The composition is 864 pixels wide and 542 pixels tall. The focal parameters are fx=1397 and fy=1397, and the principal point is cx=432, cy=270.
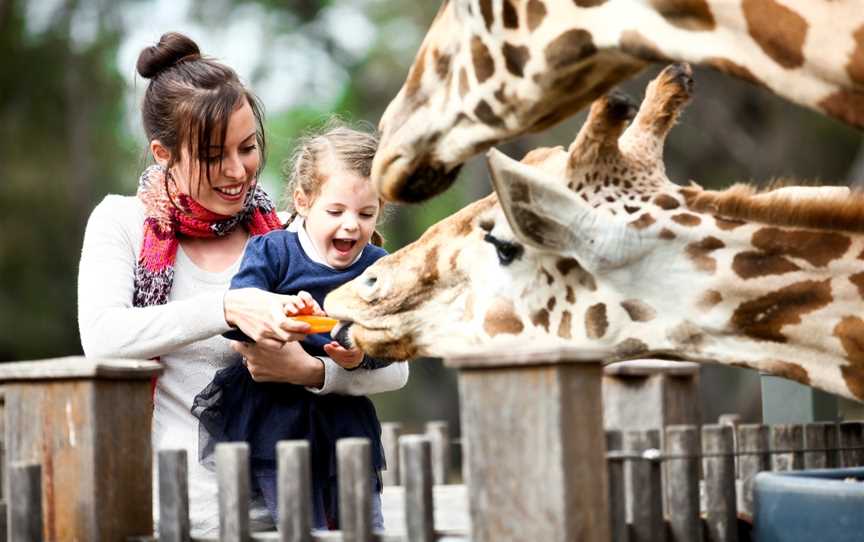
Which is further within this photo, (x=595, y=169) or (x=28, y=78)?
(x=28, y=78)

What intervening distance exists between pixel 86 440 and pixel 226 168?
3.58ft

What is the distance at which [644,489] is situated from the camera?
320cm

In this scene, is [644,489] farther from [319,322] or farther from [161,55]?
[161,55]

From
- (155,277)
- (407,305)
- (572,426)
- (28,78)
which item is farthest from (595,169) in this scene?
(28,78)

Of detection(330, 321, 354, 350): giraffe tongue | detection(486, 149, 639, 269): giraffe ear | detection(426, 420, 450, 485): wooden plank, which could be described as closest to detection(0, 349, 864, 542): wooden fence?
detection(486, 149, 639, 269): giraffe ear

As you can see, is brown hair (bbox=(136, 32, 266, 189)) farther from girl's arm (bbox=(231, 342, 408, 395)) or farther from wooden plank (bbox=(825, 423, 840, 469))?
wooden plank (bbox=(825, 423, 840, 469))

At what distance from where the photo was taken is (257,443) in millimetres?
3822

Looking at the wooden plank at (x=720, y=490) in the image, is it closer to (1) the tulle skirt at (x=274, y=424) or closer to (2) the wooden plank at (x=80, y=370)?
(1) the tulle skirt at (x=274, y=424)

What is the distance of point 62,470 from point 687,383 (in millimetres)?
2748

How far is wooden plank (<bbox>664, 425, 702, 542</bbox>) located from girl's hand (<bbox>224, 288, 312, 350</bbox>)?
973 millimetres

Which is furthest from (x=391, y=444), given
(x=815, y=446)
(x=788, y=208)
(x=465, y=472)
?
(x=465, y=472)

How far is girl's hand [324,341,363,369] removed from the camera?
3.84 metres

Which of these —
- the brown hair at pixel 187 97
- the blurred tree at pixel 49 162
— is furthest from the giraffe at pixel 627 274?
the blurred tree at pixel 49 162

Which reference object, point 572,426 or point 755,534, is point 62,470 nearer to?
point 572,426
